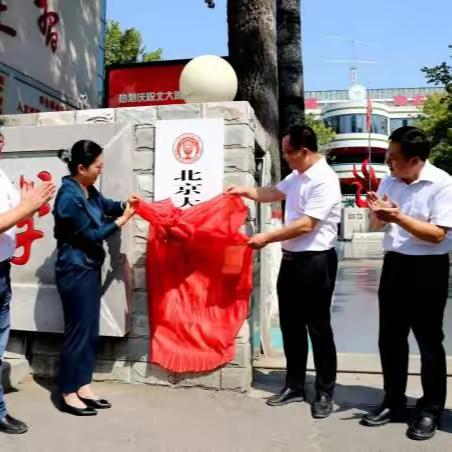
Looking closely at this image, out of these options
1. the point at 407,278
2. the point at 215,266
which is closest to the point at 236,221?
the point at 215,266

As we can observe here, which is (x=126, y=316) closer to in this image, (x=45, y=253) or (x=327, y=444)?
(x=45, y=253)

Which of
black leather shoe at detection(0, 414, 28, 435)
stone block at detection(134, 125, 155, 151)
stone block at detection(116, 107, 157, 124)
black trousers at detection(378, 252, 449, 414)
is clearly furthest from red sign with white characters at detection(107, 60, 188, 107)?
black leather shoe at detection(0, 414, 28, 435)

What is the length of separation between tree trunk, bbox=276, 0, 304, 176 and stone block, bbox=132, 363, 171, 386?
4.14 meters

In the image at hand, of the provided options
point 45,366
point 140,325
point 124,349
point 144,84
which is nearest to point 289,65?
point 144,84

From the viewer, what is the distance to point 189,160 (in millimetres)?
3887

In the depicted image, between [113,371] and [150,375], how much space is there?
0.93ft

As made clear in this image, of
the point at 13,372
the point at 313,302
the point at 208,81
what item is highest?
the point at 208,81

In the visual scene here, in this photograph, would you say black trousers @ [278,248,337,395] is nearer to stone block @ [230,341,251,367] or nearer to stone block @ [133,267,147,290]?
stone block @ [230,341,251,367]

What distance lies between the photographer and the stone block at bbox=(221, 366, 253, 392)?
378cm

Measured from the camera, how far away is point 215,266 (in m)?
3.78

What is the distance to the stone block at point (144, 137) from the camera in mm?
3980

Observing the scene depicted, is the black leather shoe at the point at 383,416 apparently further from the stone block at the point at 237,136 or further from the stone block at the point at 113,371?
the stone block at the point at 237,136

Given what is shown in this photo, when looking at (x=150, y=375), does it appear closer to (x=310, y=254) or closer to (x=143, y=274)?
(x=143, y=274)

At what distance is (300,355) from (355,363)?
122 cm
